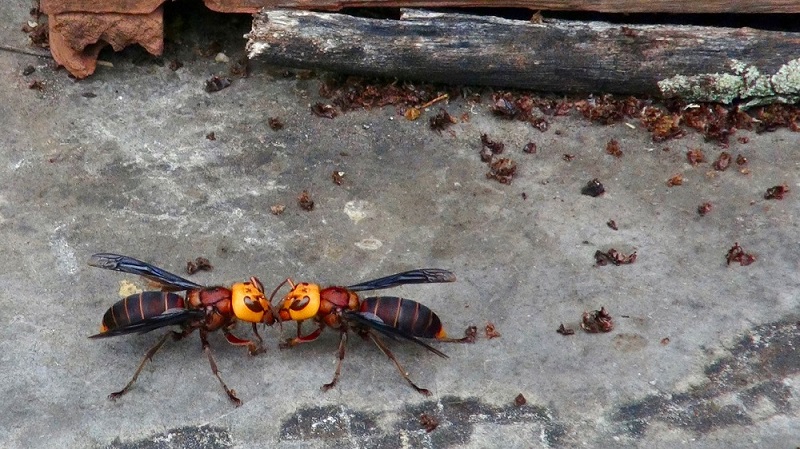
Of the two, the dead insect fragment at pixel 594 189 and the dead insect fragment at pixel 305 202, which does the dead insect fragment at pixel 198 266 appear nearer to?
the dead insect fragment at pixel 305 202

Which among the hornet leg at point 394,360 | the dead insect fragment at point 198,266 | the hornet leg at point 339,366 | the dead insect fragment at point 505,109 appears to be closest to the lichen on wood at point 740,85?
the dead insect fragment at point 505,109

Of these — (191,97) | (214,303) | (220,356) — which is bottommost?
(220,356)

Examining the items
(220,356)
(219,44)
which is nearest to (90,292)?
(220,356)

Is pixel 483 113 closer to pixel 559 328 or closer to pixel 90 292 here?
pixel 559 328

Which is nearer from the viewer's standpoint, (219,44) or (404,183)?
(404,183)

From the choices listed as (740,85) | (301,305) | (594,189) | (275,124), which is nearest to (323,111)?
(275,124)

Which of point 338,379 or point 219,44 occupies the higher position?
point 219,44

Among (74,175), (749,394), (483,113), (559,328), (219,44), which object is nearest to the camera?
(749,394)
